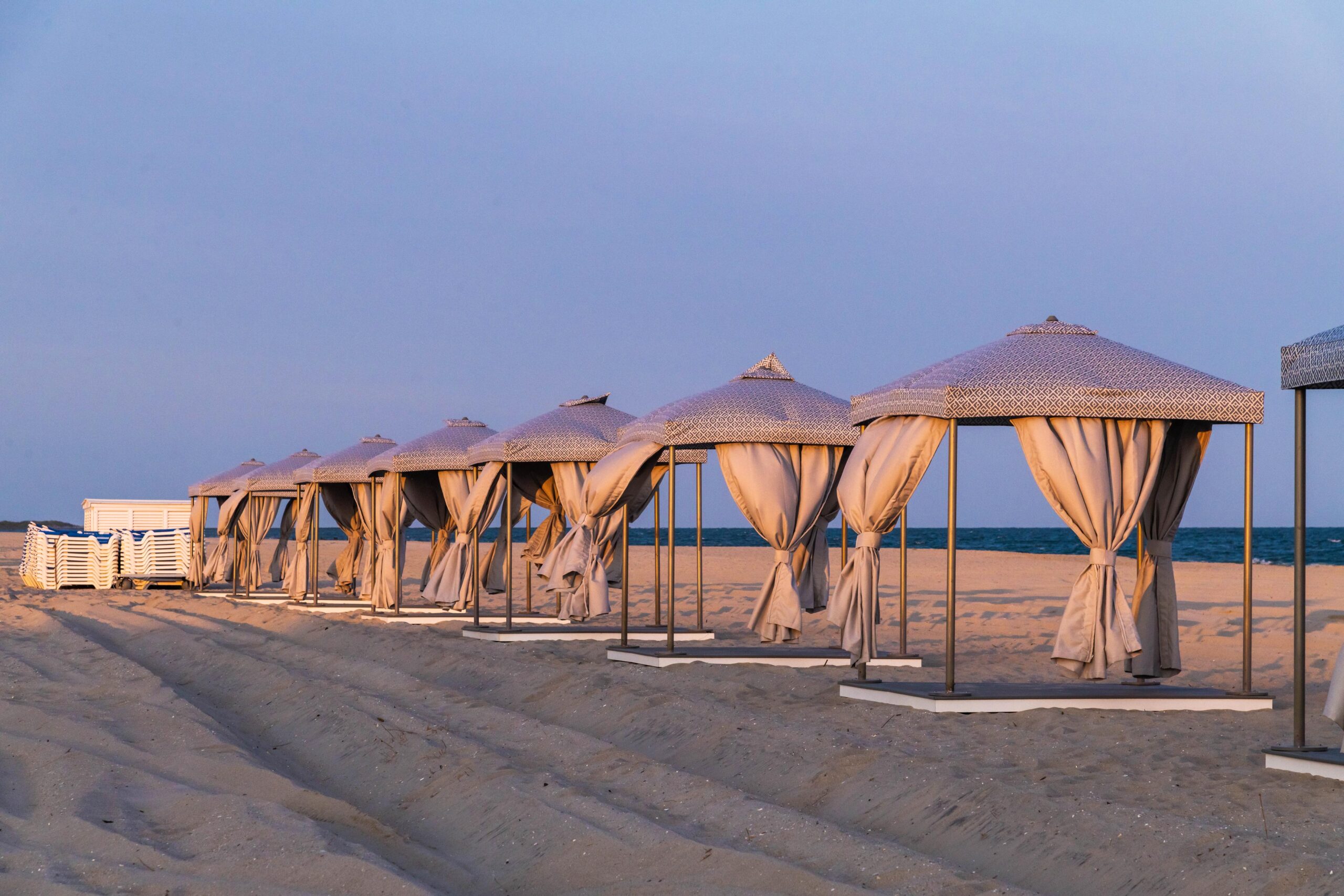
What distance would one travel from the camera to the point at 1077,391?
23.5 ft

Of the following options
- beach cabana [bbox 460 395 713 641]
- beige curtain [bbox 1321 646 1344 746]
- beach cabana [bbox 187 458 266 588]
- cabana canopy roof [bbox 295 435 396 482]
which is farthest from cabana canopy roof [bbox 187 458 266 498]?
beige curtain [bbox 1321 646 1344 746]

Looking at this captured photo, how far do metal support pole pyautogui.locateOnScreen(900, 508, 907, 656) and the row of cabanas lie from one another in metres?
0.10

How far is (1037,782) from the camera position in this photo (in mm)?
5250

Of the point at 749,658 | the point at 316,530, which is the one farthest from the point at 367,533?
the point at 749,658

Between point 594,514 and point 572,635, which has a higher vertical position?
point 594,514

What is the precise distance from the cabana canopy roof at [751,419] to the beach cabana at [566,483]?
162cm

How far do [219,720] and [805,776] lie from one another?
3.55 metres

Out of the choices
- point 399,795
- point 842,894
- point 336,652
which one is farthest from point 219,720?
point 842,894

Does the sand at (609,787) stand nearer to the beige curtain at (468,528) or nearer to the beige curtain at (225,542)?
the beige curtain at (468,528)

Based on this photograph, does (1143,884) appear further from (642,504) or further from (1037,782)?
(642,504)

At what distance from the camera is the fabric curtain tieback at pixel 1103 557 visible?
7.18 meters

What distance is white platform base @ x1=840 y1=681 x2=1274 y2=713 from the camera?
7164 millimetres

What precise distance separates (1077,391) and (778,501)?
2736 millimetres

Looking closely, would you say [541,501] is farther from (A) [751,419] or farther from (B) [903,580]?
(B) [903,580]
